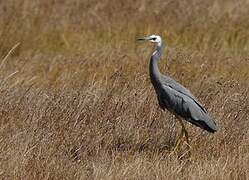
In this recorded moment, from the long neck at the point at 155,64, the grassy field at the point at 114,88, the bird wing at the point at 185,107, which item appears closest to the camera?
the grassy field at the point at 114,88

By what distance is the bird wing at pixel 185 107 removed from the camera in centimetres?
607

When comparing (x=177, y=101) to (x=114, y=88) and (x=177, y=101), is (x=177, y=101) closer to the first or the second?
(x=177, y=101)

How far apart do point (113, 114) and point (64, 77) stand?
2021mm

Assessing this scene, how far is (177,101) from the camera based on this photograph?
6176 mm

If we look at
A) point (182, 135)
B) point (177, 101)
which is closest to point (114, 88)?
point (182, 135)

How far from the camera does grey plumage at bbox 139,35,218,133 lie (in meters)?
6.09

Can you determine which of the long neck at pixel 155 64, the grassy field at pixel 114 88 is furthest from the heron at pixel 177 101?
the grassy field at pixel 114 88

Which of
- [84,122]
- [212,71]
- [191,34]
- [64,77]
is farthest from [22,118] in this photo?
[191,34]

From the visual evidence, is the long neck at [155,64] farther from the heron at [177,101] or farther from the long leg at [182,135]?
the long leg at [182,135]

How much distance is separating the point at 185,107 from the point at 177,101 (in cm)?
8

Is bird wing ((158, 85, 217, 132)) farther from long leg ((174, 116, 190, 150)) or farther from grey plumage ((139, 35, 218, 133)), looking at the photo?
long leg ((174, 116, 190, 150))

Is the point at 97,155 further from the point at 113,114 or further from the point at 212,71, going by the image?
the point at 212,71

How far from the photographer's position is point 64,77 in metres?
8.62

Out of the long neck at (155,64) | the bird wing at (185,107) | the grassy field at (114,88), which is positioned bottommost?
the grassy field at (114,88)
